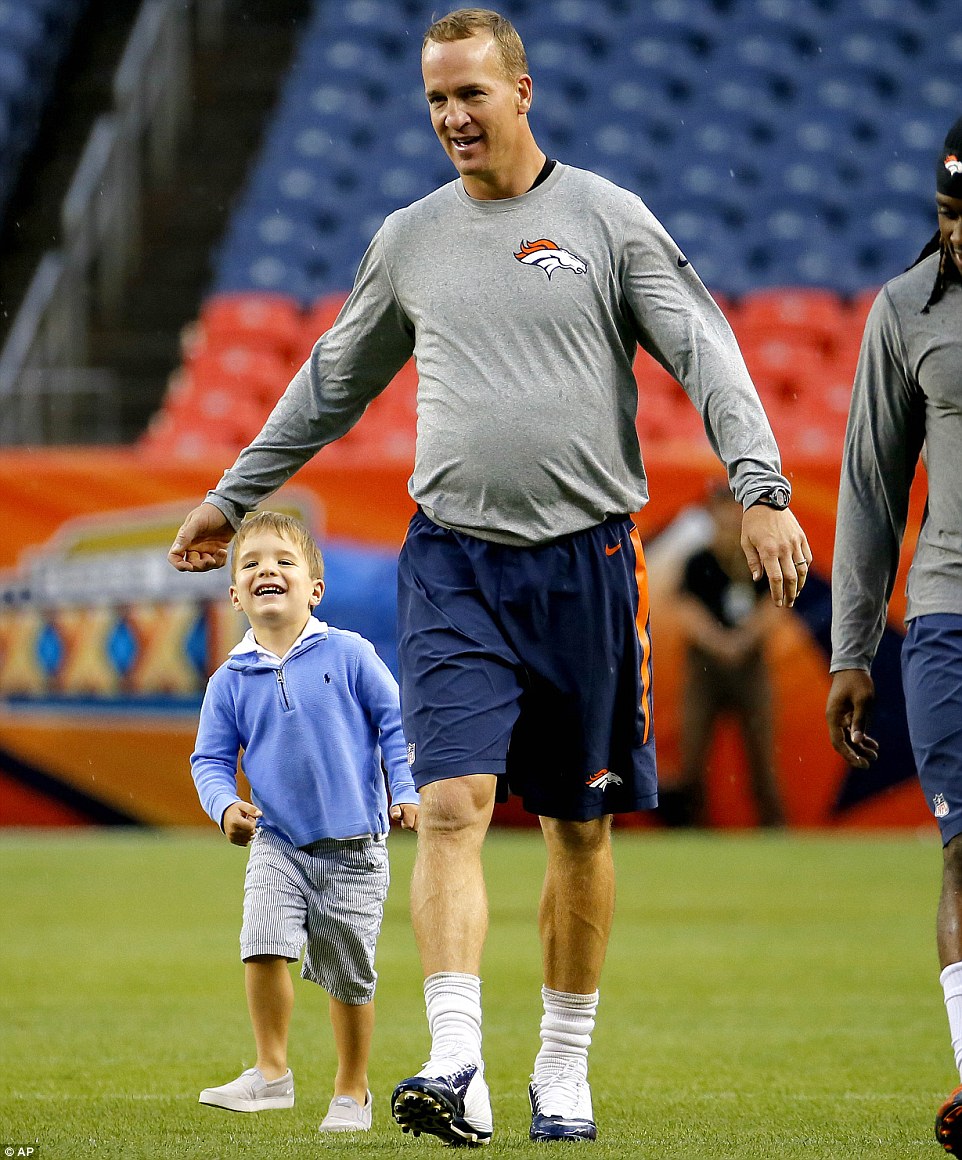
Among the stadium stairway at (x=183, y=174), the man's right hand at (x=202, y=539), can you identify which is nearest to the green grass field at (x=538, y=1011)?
the man's right hand at (x=202, y=539)

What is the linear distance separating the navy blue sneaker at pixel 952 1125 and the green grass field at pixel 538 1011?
318 mm

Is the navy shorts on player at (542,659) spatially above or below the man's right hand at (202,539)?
below

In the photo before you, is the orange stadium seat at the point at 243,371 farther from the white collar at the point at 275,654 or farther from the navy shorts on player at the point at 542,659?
the navy shorts on player at the point at 542,659

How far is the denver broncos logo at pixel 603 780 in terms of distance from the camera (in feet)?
12.8

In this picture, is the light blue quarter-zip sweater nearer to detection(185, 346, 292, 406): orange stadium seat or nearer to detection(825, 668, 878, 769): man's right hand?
detection(825, 668, 878, 769): man's right hand

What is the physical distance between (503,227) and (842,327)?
1112 centimetres

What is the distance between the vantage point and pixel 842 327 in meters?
14.7

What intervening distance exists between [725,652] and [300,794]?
23.4 ft

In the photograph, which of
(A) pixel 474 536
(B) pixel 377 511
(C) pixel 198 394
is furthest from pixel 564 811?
(C) pixel 198 394

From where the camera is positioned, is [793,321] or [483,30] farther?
[793,321]

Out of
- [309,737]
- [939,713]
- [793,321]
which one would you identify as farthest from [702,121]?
[939,713]

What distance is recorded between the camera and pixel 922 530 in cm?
381

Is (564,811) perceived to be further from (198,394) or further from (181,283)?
(181,283)

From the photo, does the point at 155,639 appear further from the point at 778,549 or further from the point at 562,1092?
the point at 778,549
